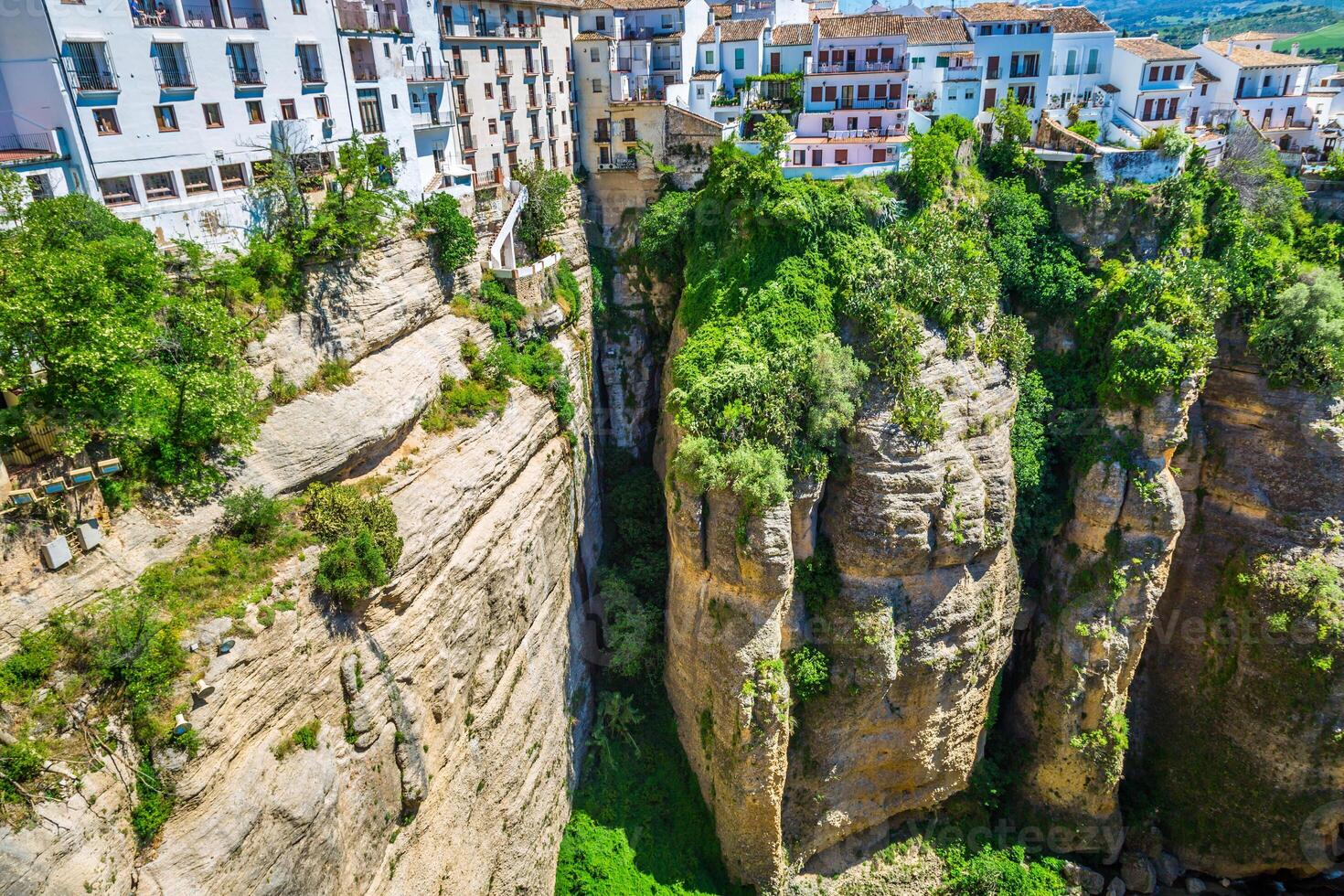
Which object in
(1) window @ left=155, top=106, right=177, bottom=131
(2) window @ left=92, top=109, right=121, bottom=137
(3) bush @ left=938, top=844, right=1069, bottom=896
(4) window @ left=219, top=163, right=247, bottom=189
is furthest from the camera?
(3) bush @ left=938, top=844, right=1069, bottom=896

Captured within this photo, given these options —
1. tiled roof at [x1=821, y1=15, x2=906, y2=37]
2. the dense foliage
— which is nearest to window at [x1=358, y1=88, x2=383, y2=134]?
the dense foliage

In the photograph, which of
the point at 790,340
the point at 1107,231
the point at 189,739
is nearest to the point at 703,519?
the point at 790,340

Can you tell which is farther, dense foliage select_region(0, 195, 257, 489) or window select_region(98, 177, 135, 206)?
window select_region(98, 177, 135, 206)

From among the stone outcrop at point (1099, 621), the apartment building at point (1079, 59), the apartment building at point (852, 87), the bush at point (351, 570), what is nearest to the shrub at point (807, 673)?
the stone outcrop at point (1099, 621)

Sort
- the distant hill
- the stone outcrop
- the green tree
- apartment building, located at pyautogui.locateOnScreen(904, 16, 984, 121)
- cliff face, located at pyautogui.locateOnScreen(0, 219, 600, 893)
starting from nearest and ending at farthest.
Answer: cliff face, located at pyautogui.locateOnScreen(0, 219, 600, 893) → the stone outcrop → the green tree → apartment building, located at pyautogui.locateOnScreen(904, 16, 984, 121) → the distant hill

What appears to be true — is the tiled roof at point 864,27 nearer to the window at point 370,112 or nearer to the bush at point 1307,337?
the bush at point 1307,337

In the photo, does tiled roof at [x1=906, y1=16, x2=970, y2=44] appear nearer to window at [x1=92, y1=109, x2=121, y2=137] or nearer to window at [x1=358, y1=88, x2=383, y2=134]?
window at [x1=358, y1=88, x2=383, y2=134]

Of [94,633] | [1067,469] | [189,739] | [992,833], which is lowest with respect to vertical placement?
[992,833]

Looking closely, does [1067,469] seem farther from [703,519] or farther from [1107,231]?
[703,519]
